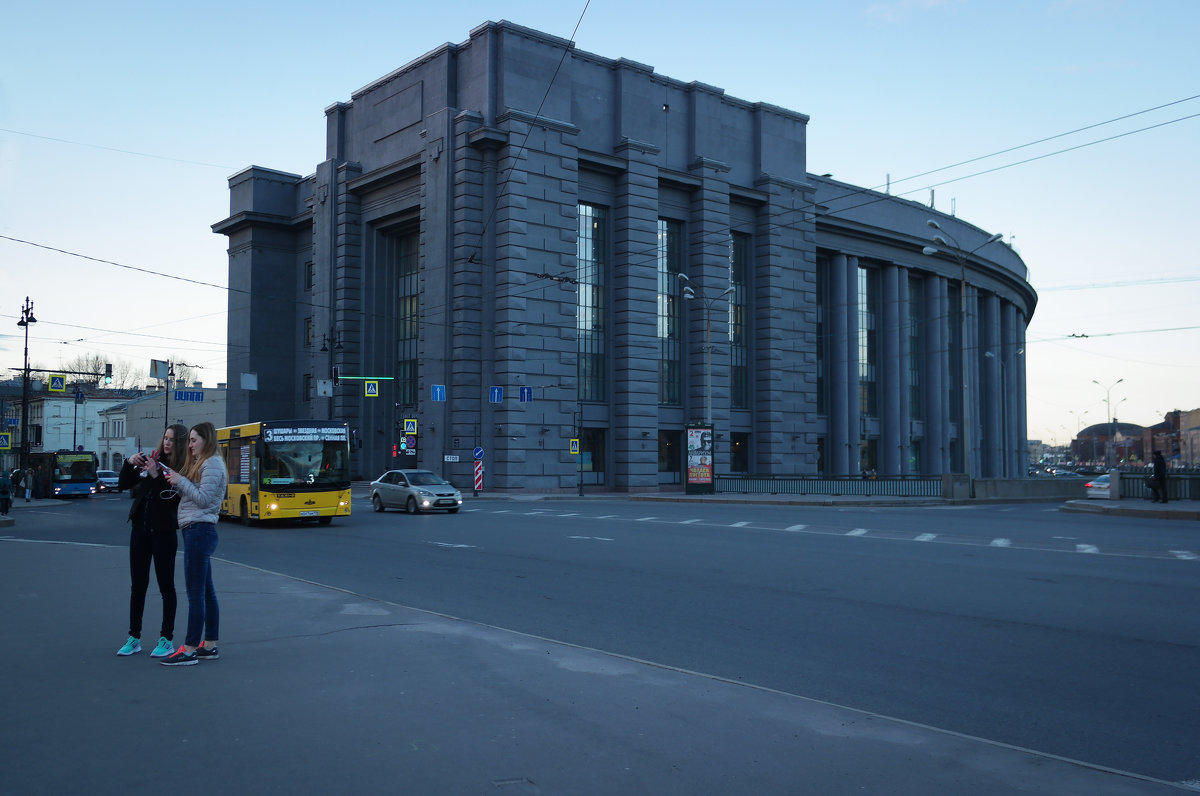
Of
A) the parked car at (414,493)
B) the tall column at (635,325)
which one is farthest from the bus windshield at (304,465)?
the tall column at (635,325)

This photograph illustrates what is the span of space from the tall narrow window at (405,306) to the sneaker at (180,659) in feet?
163

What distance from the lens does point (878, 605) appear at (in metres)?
11.1

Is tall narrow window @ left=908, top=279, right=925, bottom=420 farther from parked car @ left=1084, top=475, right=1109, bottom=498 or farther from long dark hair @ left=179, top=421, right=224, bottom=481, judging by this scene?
long dark hair @ left=179, top=421, right=224, bottom=481

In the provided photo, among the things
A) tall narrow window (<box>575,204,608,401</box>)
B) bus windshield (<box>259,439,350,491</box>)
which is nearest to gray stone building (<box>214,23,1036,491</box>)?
tall narrow window (<box>575,204,608,401</box>)

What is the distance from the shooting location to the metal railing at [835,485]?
127 feet

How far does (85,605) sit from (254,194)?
2452 inches

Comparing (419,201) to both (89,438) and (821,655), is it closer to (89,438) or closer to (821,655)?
(821,655)

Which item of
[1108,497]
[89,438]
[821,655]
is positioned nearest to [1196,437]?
[1108,497]

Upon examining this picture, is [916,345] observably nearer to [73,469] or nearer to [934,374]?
[934,374]

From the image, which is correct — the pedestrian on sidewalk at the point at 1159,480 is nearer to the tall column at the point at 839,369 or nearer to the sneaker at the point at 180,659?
the sneaker at the point at 180,659

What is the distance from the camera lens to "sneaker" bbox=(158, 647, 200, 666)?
23.9 ft

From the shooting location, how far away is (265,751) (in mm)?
5188

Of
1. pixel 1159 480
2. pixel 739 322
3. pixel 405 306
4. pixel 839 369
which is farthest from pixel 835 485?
pixel 405 306

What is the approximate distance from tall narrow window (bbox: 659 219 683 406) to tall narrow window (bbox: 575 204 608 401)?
390 centimetres
